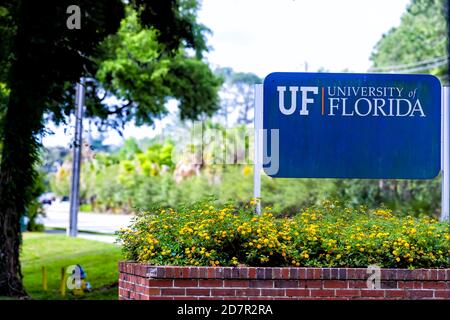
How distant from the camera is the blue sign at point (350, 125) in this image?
8.51 metres

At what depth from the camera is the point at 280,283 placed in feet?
21.6

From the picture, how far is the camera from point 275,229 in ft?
23.7

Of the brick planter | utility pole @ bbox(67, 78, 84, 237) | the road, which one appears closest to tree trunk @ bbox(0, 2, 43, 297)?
utility pole @ bbox(67, 78, 84, 237)

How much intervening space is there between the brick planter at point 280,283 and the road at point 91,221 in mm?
13585

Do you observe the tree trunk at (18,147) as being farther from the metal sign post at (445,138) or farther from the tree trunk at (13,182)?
the metal sign post at (445,138)

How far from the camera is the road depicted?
2330cm

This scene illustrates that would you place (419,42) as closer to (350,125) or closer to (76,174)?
(76,174)

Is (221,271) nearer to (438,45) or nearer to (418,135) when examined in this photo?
(418,135)

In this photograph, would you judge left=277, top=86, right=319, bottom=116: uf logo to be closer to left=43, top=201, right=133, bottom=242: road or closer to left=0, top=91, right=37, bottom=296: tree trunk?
left=0, top=91, right=37, bottom=296: tree trunk

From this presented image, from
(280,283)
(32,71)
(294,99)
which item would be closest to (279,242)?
(280,283)

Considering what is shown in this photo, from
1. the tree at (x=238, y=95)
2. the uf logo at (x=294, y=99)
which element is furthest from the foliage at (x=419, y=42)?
the uf logo at (x=294, y=99)

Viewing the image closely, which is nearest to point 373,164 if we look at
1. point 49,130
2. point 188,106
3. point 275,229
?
point 275,229

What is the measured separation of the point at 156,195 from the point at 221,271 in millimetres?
21532

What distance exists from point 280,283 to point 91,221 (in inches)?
921
